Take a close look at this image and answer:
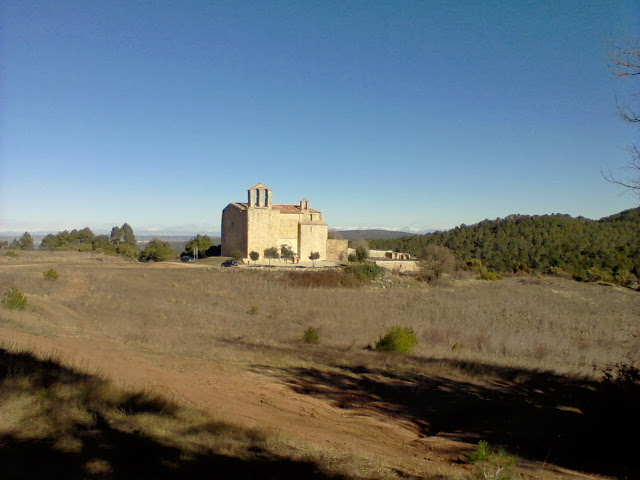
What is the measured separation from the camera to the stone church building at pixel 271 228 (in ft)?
132

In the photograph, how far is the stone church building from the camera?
40375mm

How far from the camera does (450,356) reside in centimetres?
1217

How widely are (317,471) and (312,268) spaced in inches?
1238

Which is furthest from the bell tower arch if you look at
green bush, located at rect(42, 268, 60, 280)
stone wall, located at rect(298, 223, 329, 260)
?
green bush, located at rect(42, 268, 60, 280)

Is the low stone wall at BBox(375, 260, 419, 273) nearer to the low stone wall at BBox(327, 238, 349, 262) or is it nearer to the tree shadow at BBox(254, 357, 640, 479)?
the low stone wall at BBox(327, 238, 349, 262)

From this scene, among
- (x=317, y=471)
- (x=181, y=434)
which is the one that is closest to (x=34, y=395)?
(x=181, y=434)

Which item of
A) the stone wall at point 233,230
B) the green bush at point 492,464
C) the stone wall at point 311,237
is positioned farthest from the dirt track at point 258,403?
the stone wall at point 311,237

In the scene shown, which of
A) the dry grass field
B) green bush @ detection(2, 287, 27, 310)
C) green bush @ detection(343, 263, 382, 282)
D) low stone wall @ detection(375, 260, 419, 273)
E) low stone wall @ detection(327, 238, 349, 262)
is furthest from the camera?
low stone wall @ detection(327, 238, 349, 262)

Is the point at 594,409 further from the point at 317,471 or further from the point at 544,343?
the point at 544,343

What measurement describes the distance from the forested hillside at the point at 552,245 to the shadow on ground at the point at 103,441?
4295cm

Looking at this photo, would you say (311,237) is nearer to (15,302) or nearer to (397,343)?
(15,302)

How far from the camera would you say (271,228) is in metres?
41.0

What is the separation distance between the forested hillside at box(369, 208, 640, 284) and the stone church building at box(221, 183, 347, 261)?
16.4m

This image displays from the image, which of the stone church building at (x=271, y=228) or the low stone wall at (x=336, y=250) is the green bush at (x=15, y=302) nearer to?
the stone church building at (x=271, y=228)
